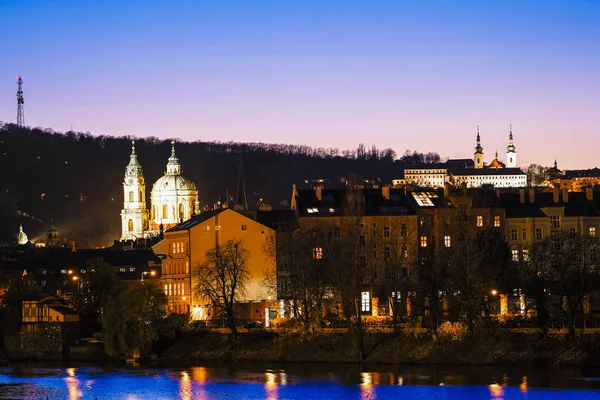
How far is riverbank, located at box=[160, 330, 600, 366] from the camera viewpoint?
221 ft

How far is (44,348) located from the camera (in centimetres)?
8319

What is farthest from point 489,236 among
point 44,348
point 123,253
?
point 123,253

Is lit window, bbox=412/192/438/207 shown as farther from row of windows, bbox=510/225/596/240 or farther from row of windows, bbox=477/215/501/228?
row of windows, bbox=510/225/596/240

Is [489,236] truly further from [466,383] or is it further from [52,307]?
[52,307]

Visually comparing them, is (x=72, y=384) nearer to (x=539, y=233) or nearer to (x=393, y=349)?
(x=393, y=349)

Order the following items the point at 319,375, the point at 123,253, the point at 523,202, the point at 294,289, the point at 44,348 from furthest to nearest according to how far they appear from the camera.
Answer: the point at 123,253, the point at 523,202, the point at 44,348, the point at 294,289, the point at 319,375

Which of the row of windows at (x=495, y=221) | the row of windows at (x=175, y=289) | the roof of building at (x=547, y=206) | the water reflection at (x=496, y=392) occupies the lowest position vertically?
the water reflection at (x=496, y=392)

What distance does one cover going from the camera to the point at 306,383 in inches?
2534

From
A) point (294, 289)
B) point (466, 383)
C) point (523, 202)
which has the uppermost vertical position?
point (523, 202)

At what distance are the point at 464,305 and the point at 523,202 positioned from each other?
879 inches

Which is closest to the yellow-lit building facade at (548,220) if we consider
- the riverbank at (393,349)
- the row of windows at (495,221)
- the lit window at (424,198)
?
the row of windows at (495,221)

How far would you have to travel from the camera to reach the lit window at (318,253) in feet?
262

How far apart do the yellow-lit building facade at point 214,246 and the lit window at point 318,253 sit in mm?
5832

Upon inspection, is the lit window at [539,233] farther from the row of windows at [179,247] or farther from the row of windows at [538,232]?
the row of windows at [179,247]
